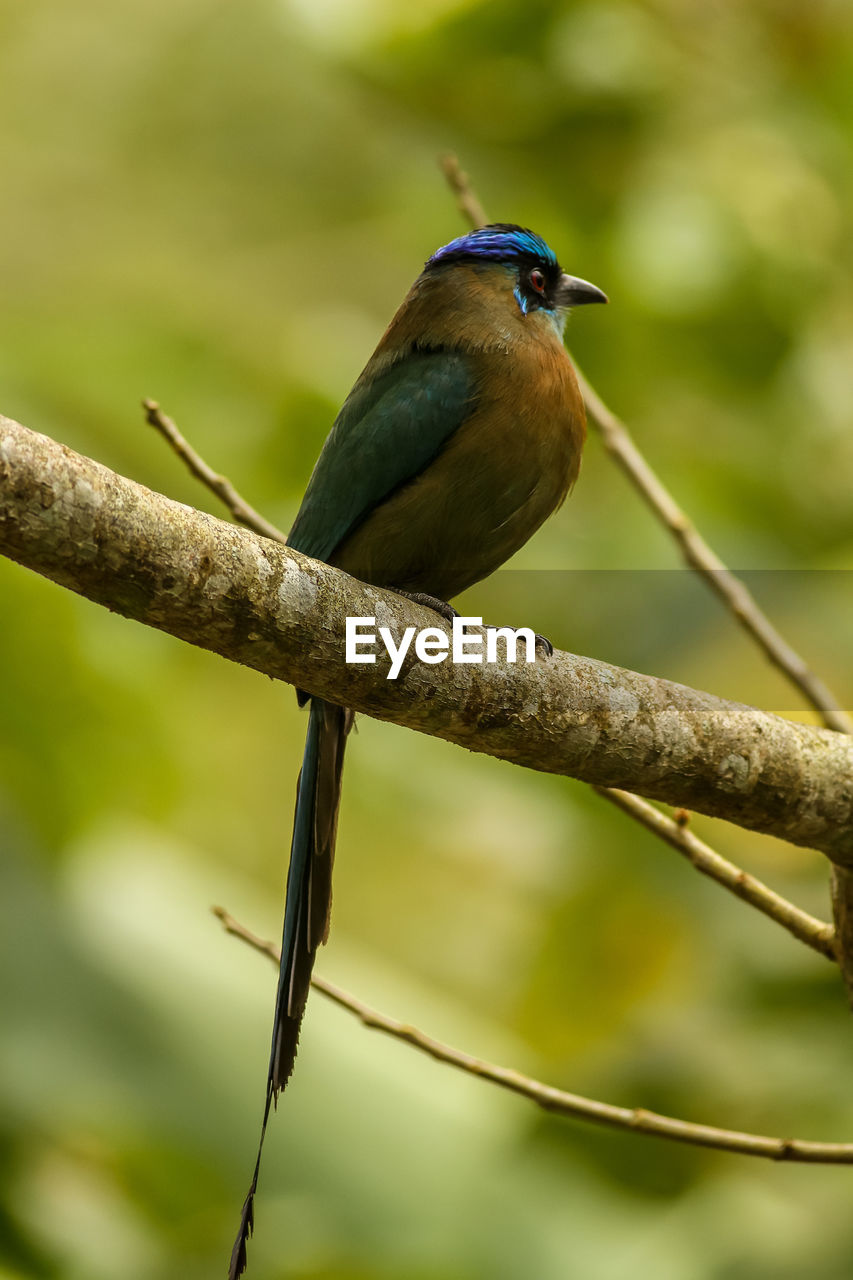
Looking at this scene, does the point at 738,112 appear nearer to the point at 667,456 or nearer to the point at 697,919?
the point at 667,456

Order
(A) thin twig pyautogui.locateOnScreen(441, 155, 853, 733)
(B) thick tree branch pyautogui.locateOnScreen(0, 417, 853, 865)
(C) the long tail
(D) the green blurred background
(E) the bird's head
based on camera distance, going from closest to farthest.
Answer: (B) thick tree branch pyautogui.locateOnScreen(0, 417, 853, 865) < (C) the long tail < (A) thin twig pyautogui.locateOnScreen(441, 155, 853, 733) < (E) the bird's head < (D) the green blurred background

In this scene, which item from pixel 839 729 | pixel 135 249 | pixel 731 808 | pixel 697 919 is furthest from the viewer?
pixel 135 249

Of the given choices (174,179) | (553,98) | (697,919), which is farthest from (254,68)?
(697,919)

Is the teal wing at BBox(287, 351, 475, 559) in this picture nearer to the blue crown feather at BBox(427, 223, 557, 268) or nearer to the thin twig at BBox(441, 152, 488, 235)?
the blue crown feather at BBox(427, 223, 557, 268)

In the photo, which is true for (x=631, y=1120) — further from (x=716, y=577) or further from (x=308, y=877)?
(x=716, y=577)

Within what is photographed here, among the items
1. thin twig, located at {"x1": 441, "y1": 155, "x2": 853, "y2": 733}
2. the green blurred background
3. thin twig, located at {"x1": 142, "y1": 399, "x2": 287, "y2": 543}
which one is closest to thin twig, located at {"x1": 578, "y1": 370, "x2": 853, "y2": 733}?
thin twig, located at {"x1": 441, "y1": 155, "x2": 853, "y2": 733}

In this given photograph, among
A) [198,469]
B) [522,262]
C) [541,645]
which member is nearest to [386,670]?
[541,645]

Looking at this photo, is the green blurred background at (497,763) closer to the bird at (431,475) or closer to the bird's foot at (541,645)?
the bird at (431,475)
